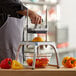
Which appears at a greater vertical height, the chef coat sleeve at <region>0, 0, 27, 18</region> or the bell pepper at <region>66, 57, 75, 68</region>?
the chef coat sleeve at <region>0, 0, 27, 18</region>

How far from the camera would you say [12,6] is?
2.29 m

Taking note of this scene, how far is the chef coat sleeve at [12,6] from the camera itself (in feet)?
7.36

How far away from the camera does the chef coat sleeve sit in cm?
224

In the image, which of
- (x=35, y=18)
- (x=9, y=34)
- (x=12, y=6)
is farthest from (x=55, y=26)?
(x=35, y=18)
